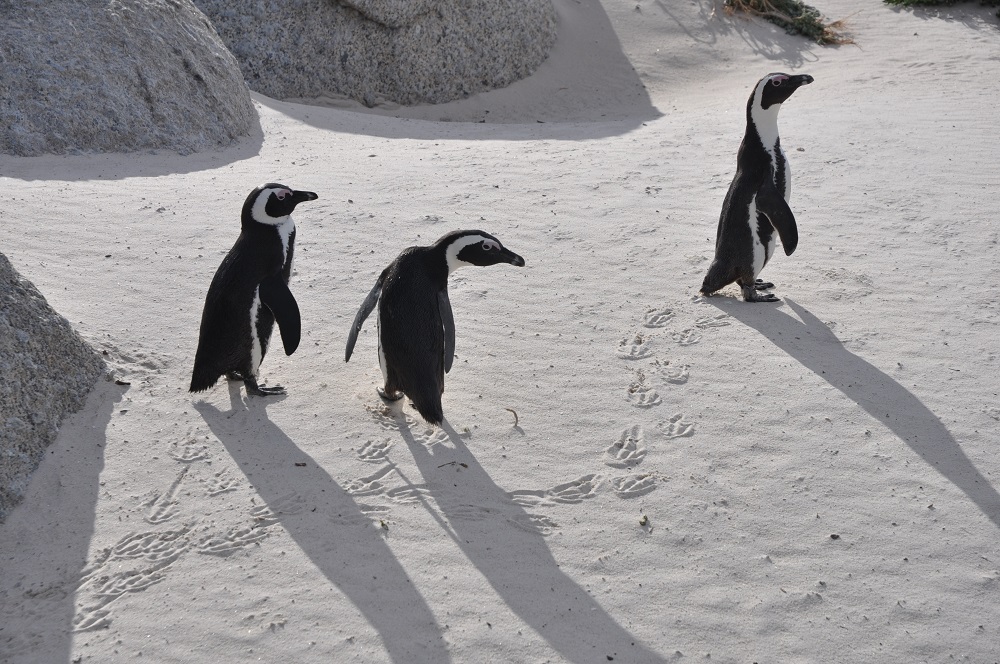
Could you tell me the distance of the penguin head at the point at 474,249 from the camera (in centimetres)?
353

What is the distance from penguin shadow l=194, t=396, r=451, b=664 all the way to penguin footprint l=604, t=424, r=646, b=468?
2.96 feet

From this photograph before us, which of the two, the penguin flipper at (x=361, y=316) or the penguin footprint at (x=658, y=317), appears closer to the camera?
the penguin flipper at (x=361, y=316)

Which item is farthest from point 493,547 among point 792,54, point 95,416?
point 792,54

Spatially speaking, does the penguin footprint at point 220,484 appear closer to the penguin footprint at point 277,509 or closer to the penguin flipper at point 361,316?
the penguin footprint at point 277,509

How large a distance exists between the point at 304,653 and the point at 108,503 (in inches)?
39.5

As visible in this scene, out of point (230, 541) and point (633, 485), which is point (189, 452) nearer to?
point (230, 541)

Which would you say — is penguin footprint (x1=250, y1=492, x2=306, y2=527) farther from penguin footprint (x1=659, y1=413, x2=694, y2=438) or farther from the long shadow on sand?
penguin footprint (x1=659, y1=413, x2=694, y2=438)

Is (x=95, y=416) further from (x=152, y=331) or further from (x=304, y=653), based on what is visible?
(x=304, y=653)

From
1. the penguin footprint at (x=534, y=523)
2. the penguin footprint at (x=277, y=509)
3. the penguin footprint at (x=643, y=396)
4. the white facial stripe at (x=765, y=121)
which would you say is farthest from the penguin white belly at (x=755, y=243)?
the penguin footprint at (x=277, y=509)

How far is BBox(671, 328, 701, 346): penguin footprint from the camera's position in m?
4.10

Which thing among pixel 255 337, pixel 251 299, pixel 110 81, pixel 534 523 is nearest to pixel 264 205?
pixel 251 299

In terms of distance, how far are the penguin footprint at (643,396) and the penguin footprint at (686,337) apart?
1.41 feet

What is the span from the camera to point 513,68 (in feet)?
30.9

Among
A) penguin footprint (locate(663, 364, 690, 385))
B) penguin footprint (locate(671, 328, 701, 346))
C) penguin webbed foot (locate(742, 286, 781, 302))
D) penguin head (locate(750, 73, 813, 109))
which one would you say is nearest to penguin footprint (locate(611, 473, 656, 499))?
penguin footprint (locate(663, 364, 690, 385))
